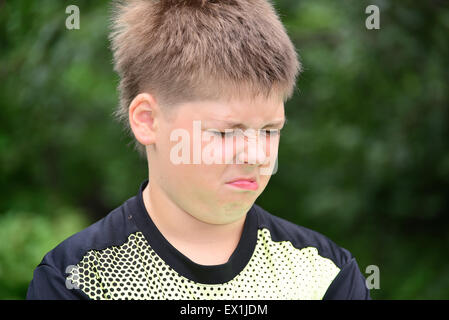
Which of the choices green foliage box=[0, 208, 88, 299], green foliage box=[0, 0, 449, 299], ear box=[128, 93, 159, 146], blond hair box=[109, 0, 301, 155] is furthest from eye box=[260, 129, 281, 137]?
green foliage box=[0, 208, 88, 299]

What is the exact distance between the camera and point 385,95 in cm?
419

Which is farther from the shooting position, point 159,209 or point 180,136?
point 159,209

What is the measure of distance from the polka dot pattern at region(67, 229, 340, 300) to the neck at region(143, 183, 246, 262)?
73 mm

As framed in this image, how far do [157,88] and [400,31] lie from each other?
2.28 m

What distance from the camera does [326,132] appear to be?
498cm

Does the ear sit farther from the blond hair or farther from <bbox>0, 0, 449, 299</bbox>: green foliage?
<bbox>0, 0, 449, 299</bbox>: green foliage

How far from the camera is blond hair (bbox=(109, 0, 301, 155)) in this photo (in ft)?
5.39

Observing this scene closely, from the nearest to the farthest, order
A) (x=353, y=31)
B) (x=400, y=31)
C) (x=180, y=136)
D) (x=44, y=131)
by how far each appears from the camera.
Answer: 1. (x=180, y=136)
2. (x=400, y=31)
3. (x=353, y=31)
4. (x=44, y=131)

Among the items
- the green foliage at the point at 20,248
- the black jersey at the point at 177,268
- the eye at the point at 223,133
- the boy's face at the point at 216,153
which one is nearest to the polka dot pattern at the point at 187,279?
the black jersey at the point at 177,268

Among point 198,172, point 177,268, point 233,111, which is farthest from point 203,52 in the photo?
point 177,268

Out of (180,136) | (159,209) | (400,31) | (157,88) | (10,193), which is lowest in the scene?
(10,193)

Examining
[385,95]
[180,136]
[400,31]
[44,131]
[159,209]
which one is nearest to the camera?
[180,136]
